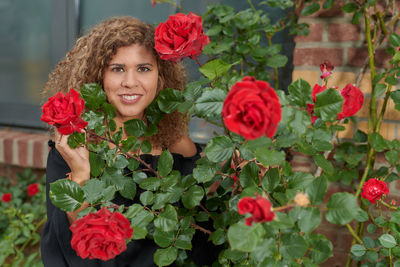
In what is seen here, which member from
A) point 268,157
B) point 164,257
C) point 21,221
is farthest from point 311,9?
point 21,221

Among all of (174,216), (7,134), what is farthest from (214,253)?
(7,134)

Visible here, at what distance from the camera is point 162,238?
710 mm

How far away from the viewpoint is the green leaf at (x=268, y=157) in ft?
1.83

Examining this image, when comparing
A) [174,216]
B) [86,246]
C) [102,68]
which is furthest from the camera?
[102,68]

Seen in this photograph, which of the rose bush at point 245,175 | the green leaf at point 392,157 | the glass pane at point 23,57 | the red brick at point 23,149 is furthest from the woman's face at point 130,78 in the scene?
the glass pane at point 23,57

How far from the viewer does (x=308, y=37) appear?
1.26m

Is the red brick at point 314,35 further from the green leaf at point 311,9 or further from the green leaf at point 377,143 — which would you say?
the green leaf at point 377,143

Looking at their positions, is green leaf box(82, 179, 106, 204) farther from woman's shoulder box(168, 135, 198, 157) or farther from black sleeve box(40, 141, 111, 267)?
woman's shoulder box(168, 135, 198, 157)

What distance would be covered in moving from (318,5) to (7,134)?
6.12 ft

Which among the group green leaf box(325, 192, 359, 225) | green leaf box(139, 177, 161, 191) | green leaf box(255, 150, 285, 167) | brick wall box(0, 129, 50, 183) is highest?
green leaf box(255, 150, 285, 167)

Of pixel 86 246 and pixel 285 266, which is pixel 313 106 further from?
pixel 86 246

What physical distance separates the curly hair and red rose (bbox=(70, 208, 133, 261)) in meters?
0.59

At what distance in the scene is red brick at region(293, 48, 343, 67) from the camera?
1.24 meters

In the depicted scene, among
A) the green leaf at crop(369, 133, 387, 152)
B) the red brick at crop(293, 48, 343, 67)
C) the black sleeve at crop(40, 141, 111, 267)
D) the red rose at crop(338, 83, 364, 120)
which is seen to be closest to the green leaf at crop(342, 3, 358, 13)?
the red brick at crop(293, 48, 343, 67)
